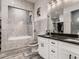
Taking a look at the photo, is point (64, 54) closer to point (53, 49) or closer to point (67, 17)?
point (53, 49)

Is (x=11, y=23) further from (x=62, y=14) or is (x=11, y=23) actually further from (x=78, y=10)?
(x=78, y=10)

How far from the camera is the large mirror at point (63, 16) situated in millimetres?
1982

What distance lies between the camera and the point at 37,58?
2422 mm

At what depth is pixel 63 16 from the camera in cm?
233

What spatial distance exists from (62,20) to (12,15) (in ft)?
8.91

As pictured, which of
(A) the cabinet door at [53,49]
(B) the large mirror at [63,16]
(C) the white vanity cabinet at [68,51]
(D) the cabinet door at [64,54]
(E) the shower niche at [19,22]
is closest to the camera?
(C) the white vanity cabinet at [68,51]

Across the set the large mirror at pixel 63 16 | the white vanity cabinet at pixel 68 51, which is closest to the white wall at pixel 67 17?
the large mirror at pixel 63 16

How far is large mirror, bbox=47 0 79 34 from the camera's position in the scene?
6.50ft

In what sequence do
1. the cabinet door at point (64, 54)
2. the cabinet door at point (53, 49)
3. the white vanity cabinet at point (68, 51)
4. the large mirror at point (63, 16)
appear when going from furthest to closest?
the large mirror at point (63, 16), the cabinet door at point (53, 49), the cabinet door at point (64, 54), the white vanity cabinet at point (68, 51)

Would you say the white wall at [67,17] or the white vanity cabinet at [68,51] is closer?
the white vanity cabinet at [68,51]

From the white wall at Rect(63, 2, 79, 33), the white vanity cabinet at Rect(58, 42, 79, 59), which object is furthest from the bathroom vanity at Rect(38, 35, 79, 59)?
the white wall at Rect(63, 2, 79, 33)

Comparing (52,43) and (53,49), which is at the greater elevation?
Answer: (52,43)

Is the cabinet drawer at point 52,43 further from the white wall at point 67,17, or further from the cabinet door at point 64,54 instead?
the white wall at point 67,17

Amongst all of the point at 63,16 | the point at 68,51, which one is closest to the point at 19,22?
the point at 63,16
